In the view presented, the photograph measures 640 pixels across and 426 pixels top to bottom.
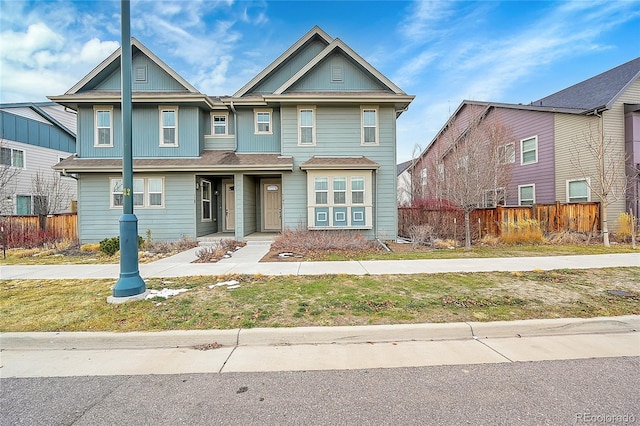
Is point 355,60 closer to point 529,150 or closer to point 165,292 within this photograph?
point 529,150

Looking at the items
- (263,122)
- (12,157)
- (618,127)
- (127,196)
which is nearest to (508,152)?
(618,127)

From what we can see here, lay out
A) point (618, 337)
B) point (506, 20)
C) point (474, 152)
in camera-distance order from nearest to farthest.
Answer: point (618, 337), point (474, 152), point (506, 20)

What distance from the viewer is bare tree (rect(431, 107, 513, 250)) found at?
1116 centimetres

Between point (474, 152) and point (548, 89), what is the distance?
1547cm

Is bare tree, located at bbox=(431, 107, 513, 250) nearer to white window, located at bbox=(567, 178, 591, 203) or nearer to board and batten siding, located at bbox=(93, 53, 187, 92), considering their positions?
white window, located at bbox=(567, 178, 591, 203)

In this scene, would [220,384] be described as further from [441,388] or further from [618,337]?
[618,337]

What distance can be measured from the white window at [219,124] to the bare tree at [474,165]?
1117 centimetres

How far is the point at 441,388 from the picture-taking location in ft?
9.67

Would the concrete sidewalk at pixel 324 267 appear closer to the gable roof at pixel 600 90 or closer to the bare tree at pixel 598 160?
the bare tree at pixel 598 160

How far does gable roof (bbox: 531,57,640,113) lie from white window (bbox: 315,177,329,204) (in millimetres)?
13073

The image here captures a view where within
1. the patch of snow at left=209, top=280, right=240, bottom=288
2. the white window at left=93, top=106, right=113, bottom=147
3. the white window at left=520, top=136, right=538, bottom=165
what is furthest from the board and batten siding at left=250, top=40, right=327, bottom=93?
the white window at left=520, top=136, right=538, bottom=165

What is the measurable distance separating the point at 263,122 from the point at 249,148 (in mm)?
1449

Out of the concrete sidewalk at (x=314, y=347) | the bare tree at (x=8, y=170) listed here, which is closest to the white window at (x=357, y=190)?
the concrete sidewalk at (x=314, y=347)

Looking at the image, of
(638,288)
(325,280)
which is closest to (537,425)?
(325,280)
